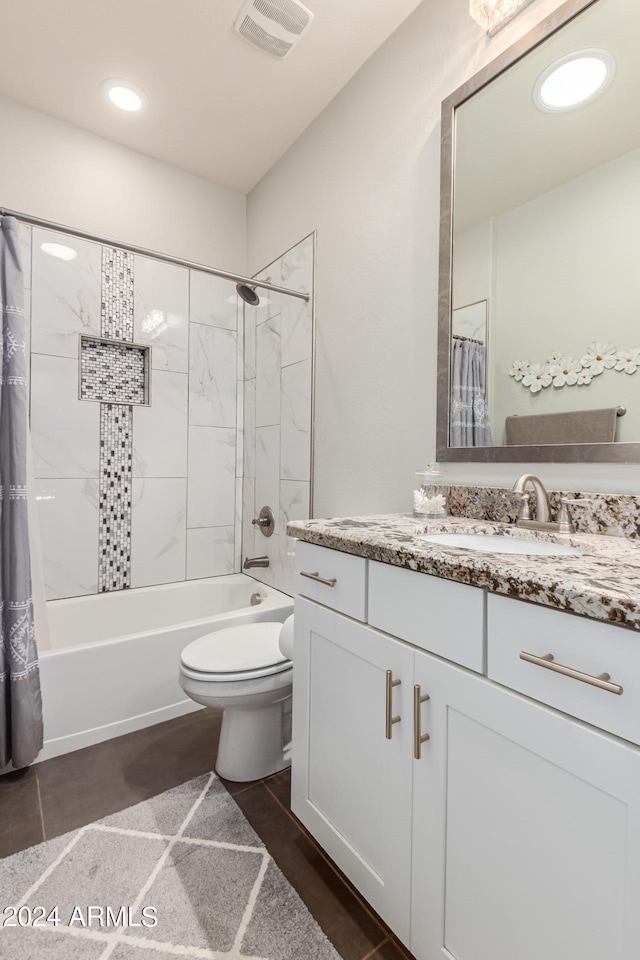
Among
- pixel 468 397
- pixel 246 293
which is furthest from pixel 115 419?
pixel 468 397

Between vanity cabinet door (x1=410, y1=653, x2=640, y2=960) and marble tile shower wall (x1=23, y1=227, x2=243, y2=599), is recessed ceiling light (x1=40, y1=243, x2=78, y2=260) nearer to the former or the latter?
marble tile shower wall (x1=23, y1=227, x2=243, y2=599)

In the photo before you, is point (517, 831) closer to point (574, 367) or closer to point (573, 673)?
point (573, 673)

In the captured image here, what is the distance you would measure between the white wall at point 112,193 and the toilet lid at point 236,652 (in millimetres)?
1702

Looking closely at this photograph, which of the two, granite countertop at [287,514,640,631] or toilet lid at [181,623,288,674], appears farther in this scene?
toilet lid at [181,623,288,674]

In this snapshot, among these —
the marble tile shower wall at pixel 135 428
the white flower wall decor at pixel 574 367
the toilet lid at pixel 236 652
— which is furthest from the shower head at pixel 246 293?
the toilet lid at pixel 236 652

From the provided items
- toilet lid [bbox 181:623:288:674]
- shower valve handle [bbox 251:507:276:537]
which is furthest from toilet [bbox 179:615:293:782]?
shower valve handle [bbox 251:507:276:537]

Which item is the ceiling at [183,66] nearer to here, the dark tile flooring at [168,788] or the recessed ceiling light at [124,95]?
the recessed ceiling light at [124,95]

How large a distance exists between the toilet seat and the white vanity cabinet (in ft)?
1.15

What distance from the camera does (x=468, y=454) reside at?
4.73 feet

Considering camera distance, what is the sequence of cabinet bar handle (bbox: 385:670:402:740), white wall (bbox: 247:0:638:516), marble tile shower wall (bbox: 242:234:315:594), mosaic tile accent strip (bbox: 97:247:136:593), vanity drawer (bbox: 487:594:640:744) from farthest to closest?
mosaic tile accent strip (bbox: 97:247:136:593) → marble tile shower wall (bbox: 242:234:315:594) → white wall (bbox: 247:0:638:516) → cabinet bar handle (bbox: 385:670:402:740) → vanity drawer (bbox: 487:594:640:744)

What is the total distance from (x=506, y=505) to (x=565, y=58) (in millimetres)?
1187

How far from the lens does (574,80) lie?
A: 1197 millimetres

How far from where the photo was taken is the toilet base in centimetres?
156

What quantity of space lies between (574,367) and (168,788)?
1778mm
